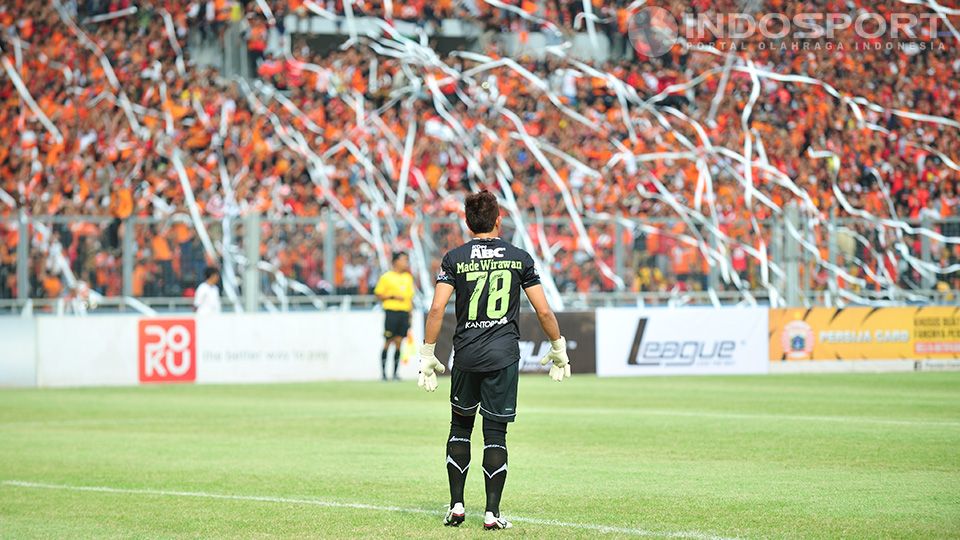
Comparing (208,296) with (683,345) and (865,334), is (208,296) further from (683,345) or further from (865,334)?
(865,334)

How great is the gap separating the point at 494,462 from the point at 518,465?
3.60m

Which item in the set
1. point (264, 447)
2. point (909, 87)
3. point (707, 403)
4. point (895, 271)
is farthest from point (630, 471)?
point (909, 87)

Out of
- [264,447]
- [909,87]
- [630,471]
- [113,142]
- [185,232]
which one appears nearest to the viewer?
[630,471]

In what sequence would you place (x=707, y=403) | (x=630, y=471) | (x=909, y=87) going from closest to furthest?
(x=630, y=471)
(x=707, y=403)
(x=909, y=87)

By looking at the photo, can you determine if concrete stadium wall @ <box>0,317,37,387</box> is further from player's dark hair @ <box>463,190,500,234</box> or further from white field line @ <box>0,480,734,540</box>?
player's dark hair @ <box>463,190,500,234</box>

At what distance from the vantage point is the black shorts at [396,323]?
22734mm

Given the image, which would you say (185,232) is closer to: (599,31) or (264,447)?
(264,447)

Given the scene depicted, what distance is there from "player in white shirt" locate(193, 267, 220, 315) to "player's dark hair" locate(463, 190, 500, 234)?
16186 millimetres

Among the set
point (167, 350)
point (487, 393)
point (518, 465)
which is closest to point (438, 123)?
point (167, 350)

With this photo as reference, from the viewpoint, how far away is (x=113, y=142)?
30.9 meters

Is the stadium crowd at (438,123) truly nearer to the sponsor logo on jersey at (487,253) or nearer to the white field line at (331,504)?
the white field line at (331,504)

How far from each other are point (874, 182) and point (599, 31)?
759 centimetres

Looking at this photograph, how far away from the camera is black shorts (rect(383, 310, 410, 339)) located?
22734 mm

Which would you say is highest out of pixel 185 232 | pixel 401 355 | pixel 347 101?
pixel 347 101
